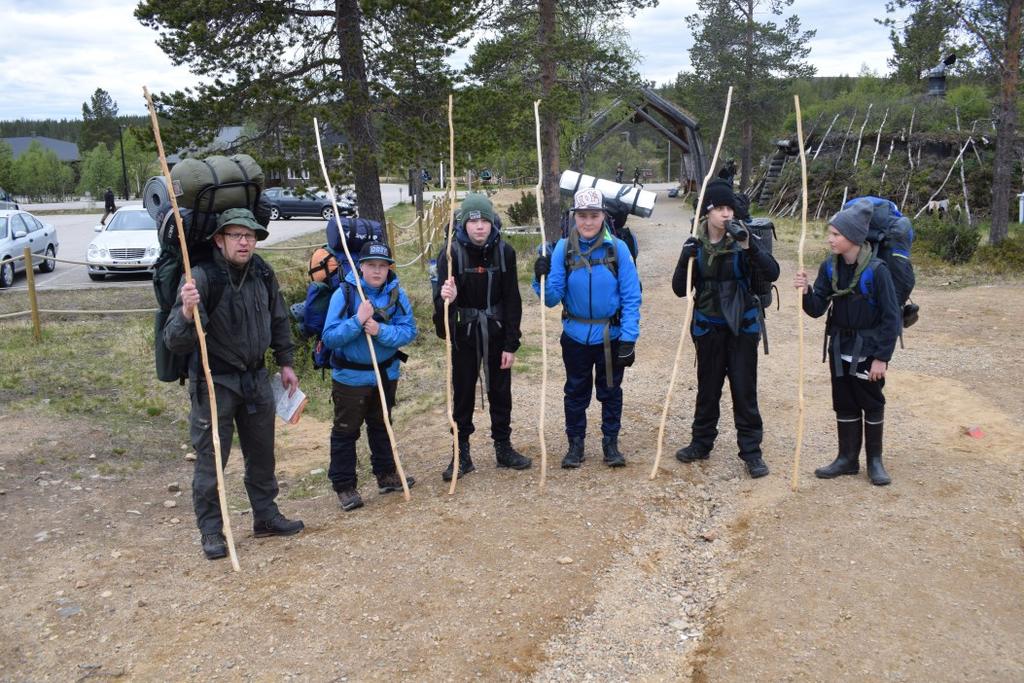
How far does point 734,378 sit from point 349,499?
295 cm

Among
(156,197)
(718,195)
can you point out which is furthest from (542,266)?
(156,197)

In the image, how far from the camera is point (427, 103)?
12891 millimetres

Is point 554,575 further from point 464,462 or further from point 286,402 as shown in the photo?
point 286,402

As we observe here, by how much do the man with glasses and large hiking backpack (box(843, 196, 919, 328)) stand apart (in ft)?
12.9

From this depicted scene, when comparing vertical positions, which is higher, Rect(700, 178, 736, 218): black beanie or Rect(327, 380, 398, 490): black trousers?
Rect(700, 178, 736, 218): black beanie

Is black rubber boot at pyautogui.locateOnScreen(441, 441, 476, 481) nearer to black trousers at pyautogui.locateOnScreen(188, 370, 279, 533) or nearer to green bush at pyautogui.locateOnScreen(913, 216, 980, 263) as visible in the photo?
black trousers at pyautogui.locateOnScreen(188, 370, 279, 533)

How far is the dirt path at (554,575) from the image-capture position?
Result: 3.78 m

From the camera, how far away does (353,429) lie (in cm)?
550

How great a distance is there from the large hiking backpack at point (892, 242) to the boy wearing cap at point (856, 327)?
0.28ft

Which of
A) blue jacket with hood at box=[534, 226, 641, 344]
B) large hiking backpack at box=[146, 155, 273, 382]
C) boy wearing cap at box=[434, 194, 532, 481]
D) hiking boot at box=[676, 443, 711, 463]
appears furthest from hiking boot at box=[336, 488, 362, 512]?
hiking boot at box=[676, 443, 711, 463]

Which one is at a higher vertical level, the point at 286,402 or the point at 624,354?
the point at 624,354

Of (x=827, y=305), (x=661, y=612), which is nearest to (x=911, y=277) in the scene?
(x=827, y=305)

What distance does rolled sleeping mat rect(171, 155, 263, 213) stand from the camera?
14.9ft

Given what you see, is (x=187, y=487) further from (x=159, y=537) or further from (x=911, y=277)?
(x=911, y=277)
